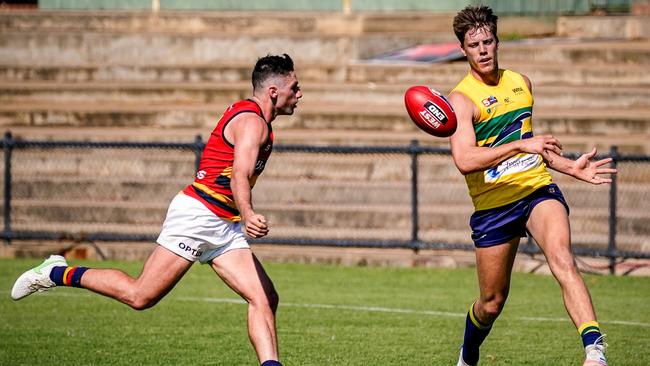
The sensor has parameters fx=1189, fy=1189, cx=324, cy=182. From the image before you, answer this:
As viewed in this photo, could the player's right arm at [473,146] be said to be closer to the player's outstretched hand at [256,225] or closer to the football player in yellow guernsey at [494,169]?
the football player in yellow guernsey at [494,169]

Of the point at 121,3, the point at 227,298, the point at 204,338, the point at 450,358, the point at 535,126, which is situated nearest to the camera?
the point at 450,358

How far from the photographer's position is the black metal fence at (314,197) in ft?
52.2

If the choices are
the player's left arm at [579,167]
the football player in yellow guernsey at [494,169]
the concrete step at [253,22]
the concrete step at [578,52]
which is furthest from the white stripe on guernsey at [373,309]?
the concrete step at [253,22]

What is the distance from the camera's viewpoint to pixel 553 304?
41.3 feet

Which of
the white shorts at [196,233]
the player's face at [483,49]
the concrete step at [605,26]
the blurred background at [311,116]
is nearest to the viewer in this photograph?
the white shorts at [196,233]

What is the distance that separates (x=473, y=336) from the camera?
28.5 ft

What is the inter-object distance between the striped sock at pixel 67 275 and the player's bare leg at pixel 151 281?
0.27 metres

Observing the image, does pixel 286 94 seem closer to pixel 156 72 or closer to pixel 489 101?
pixel 489 101

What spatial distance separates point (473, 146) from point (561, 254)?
37.4 inches

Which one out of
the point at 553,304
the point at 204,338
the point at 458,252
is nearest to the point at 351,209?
the point at 458,252

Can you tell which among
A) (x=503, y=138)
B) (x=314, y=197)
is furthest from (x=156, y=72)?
(x=503, y=138)

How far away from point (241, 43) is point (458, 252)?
8611mm

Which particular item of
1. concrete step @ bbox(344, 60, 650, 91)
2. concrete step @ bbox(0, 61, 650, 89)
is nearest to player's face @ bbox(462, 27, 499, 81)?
concrete step @ bbox(344, 60, 650, 91)

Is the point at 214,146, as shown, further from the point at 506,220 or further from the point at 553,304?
the point at 553,304
